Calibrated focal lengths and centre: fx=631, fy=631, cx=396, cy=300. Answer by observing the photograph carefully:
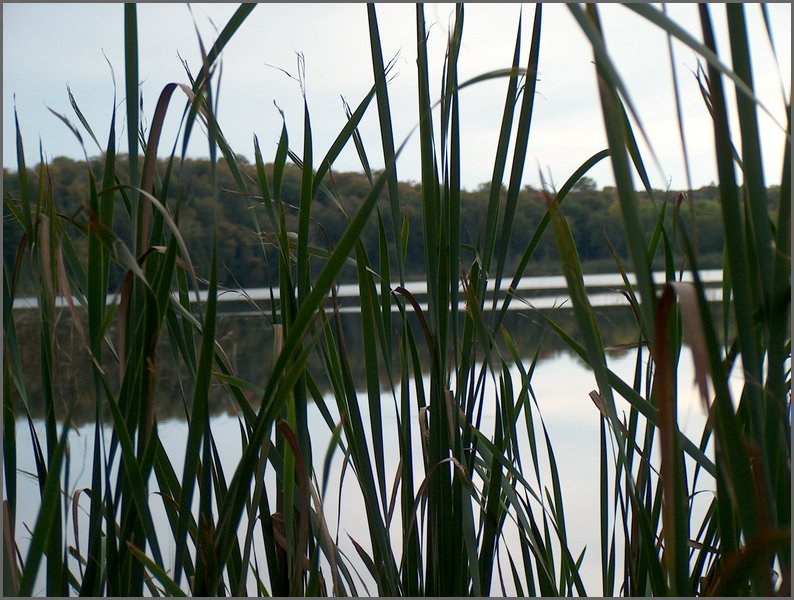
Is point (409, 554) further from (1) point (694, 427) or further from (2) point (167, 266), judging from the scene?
(1) point (694, 427)

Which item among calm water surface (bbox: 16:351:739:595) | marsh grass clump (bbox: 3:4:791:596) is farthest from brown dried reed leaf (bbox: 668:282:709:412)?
calm water surface (bbox: 16:351:739:595)

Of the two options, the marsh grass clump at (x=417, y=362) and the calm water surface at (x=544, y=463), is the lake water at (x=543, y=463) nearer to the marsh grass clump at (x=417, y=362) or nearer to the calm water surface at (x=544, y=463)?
the calm water surface at (x=544, y=463)

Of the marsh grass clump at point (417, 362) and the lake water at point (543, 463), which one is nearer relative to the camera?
the marsh grass clump at point (417, 362)

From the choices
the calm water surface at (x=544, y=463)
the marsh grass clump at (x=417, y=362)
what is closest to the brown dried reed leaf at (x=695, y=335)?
the marsh grass clump at (x=417, y=362)

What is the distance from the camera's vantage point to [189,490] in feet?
1.15

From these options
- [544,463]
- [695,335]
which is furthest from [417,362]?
[544,463]

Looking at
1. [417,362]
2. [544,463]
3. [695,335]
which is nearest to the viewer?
[695,335]

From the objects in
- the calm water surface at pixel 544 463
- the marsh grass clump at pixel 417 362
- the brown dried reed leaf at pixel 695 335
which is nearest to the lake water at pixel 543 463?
the calm water surface at pixel 544 463

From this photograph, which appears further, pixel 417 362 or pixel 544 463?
pixel 544 463

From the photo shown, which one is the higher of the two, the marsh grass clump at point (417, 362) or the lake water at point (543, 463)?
the marsh grass clump at point (417, 362)

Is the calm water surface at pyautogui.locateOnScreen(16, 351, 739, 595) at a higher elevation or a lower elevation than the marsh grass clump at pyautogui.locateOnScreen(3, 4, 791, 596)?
lower

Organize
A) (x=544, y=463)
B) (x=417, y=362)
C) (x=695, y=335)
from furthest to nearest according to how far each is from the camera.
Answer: (x=544, y=463) < (x=417, y=362) < (x=695, y=335)

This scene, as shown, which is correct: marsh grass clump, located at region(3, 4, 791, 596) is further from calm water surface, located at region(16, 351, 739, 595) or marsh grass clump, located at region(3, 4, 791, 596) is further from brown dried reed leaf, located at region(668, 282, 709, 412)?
calm water surface, located at region(16, 351, 739, 595)

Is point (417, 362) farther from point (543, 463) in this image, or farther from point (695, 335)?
point (543, 463)
